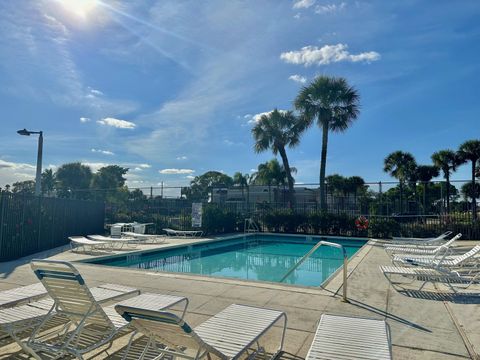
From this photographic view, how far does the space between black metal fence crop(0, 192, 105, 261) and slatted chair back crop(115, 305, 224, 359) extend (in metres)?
7.81

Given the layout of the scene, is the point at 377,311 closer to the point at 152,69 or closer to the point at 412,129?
the point at 152,69

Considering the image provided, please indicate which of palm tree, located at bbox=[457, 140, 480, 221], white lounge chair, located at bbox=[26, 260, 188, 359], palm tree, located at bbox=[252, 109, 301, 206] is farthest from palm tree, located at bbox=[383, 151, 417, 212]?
white lounge chair, located at bbox=[26, 260, 188, 359]

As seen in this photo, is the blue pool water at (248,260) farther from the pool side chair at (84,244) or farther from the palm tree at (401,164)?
the palm tree at (401,164)

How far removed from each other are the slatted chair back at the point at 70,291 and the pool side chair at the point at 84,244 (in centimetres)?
763

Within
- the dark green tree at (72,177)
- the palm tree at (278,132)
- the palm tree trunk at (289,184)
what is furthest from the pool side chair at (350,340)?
the dark green tree at (72,177)

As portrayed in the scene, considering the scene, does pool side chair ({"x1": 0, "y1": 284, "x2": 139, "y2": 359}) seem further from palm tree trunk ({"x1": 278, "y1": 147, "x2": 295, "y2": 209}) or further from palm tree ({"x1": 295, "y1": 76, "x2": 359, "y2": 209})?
palm tree ({"x1": 295, "y1": 76, "x2": 359, "y2": 209})

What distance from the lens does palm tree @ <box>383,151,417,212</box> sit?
29531 millimetres

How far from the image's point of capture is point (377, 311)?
4.43 metres

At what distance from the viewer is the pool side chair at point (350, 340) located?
2270mm

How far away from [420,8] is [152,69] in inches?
298

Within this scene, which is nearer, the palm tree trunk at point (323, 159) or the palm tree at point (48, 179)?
the palm tree trunk at point (323, 159)

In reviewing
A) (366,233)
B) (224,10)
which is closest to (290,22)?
(224,10)

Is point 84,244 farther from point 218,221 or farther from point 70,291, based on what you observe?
point 70,291

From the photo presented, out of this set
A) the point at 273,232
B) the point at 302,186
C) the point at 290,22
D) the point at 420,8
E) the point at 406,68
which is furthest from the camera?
the point at 302,186
